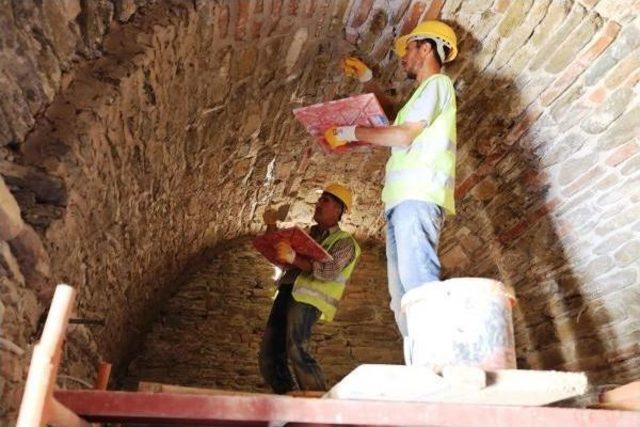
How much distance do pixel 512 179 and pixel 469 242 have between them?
27.5 inches

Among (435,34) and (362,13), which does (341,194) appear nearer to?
(362,13)

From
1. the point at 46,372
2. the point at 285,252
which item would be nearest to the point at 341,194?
the point at 285,252

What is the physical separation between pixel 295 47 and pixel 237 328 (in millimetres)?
2805

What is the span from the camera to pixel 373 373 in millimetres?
1566

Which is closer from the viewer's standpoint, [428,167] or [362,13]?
[428,167]

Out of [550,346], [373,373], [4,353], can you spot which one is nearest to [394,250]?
[373,373]

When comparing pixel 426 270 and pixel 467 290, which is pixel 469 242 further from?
pixel 467 290

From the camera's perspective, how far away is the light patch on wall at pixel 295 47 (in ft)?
10.8

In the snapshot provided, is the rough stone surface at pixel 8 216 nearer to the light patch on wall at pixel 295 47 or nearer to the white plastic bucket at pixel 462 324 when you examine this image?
the white plastic bucket at pixel 462 324

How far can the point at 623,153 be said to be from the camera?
3.05 meters

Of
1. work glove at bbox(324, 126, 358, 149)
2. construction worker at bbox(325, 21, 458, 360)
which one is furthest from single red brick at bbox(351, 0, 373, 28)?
work glove at bbox(324, 126, 358, 149)

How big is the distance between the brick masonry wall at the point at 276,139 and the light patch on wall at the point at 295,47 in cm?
1

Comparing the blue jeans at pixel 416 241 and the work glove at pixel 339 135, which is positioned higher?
the work glove at pixel 339 135

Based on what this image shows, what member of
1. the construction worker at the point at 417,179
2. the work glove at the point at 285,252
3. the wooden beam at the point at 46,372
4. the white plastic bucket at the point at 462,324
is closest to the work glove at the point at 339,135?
the construction worker at the point at 417,179
